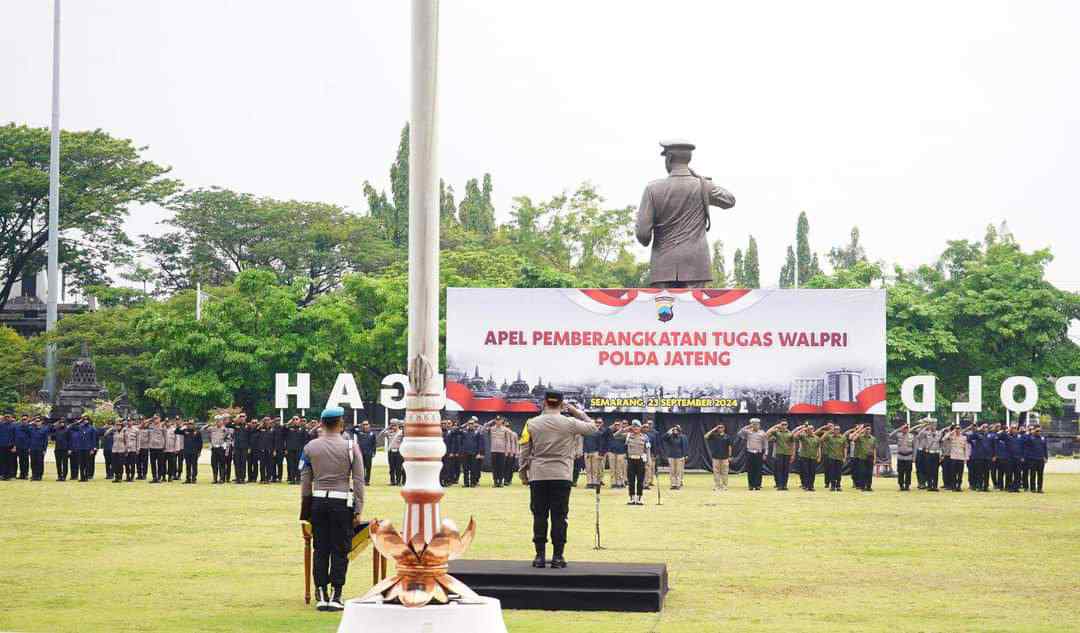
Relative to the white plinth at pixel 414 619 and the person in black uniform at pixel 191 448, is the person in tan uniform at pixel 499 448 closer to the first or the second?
the person in black uniform at pixel 191 448

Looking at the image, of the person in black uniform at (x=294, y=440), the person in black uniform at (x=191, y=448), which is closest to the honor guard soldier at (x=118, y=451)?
the person in black uniform at (x=191, y=448)

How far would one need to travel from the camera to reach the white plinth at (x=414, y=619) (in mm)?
10203

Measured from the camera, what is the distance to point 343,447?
13117mm

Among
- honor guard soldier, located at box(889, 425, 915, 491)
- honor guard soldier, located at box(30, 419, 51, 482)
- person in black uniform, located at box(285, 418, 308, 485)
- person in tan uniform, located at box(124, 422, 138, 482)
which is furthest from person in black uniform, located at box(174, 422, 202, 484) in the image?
honor guard soldier, located at box(889, 425, 915, 491)

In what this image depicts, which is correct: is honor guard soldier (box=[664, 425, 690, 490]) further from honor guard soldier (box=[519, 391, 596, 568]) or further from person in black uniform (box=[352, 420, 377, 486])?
honor guard soldier (box=[519, 391, 596, 568])

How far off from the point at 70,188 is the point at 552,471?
2173 inches

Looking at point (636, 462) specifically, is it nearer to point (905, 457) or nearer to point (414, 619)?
point (905, 457)

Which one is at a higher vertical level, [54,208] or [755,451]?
[54,208]

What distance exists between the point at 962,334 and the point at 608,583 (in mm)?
48108

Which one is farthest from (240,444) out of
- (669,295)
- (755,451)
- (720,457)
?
(755,451)

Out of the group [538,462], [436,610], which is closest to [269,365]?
[538,462]

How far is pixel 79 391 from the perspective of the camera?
55344mm

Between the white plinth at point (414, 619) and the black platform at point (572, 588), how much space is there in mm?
3114

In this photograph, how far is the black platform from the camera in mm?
13430
